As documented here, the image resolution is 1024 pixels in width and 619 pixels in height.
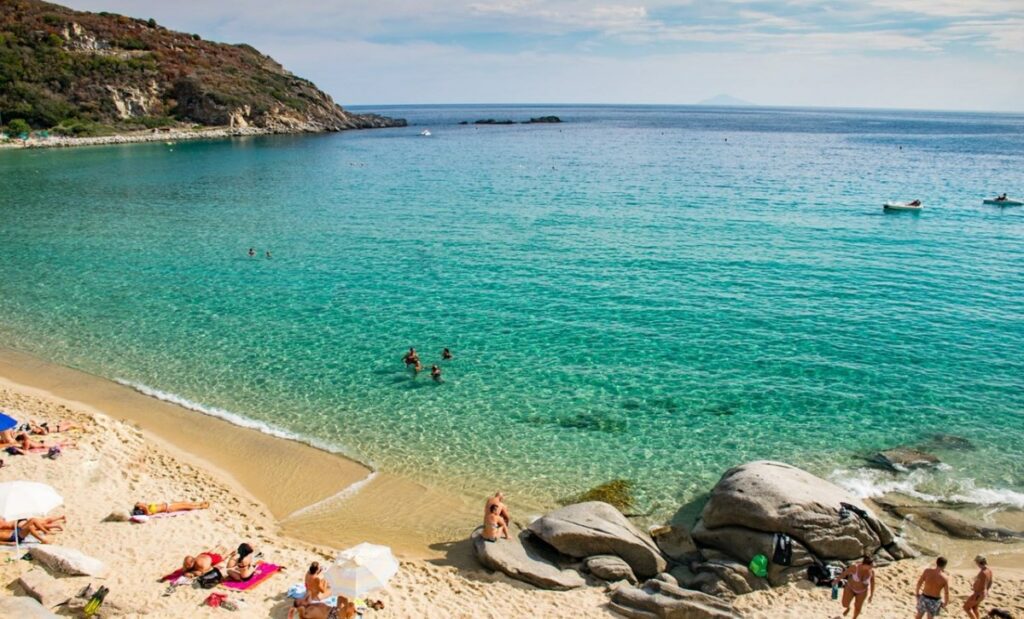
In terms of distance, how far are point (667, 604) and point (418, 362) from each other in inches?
594

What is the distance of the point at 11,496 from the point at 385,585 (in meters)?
9.06

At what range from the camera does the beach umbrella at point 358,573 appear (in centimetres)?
1302

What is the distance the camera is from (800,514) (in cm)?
1599

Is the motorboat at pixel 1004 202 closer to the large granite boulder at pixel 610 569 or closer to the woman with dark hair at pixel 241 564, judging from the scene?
the large granite boulder at pixel 610 569

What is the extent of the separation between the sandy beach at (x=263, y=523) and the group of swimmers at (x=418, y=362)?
5960mm

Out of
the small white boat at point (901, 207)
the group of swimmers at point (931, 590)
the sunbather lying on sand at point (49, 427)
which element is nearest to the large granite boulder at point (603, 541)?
the group of swimmers at point (931, 590)

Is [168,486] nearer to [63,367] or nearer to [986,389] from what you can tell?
[63,367]

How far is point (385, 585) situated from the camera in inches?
526

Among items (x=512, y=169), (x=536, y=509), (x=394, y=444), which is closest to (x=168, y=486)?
(x=394, y=444)

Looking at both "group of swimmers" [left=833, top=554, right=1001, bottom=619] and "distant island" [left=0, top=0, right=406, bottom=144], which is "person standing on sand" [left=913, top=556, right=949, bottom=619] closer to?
"group of swimmers" [left=833, top=554, right=1001, bottom=619]

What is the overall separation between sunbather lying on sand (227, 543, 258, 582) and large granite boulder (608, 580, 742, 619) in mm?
8170

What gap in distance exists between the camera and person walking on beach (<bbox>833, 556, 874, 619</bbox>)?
45.1 feet

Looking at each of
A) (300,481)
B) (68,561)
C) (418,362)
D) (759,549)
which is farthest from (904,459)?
(68,561)

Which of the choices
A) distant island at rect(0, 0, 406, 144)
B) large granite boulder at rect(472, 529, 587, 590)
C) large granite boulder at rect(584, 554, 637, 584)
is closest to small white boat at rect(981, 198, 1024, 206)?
large granite boulder at rect(584, 554, 637, 584)
